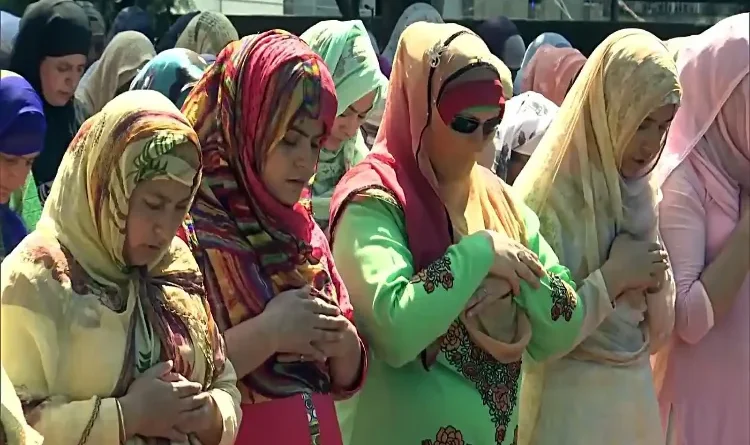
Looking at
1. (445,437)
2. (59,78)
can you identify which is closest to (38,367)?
(445,437)

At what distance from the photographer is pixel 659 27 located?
7.81 meters

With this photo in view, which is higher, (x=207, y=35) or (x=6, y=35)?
(x=6, y=35)

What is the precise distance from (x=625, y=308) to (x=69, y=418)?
1.29 metres

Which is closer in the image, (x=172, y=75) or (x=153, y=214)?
(x=153, y=214)

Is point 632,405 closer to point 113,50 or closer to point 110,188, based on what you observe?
point 110,188

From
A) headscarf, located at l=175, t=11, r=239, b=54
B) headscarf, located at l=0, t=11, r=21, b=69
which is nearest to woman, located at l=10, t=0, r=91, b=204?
headscarf, located at l=0, t=11, r=21, b=69

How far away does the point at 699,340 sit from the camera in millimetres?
2537

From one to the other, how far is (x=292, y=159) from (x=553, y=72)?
292 cm

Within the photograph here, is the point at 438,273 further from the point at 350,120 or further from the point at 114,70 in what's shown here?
the point at 114,70

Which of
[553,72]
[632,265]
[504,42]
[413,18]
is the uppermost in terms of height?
[632,265]

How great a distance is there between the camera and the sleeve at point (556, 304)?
77.3 inches

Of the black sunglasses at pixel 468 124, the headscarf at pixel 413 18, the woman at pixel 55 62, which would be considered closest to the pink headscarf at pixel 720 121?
the black sunglasses at pixel 468 124

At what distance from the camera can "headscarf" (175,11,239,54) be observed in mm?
4164

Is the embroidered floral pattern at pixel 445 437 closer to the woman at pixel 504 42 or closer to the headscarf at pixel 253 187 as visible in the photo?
the headscarf at pixel 253 187
